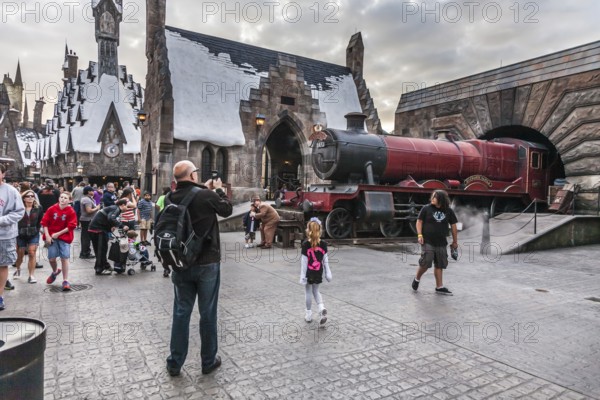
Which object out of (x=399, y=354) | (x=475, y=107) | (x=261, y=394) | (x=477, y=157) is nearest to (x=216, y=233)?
(x=261, y=394)

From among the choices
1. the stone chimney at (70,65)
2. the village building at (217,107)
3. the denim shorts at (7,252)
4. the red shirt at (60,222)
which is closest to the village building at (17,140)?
the stone chimney at (70,65)

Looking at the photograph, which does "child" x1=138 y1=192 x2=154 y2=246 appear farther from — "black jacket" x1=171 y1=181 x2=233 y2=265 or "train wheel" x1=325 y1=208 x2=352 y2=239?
"black jacket" x1=171 y1=181 x2=233 y2=265

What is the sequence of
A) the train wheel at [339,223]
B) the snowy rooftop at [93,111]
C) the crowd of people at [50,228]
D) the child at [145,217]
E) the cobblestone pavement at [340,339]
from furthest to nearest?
the snowy rooftop at [93,111]
the train wheel at [339,223]
the child at [145,217]
the crowd of people at [50,228]
the cobblestone pavement at [340,339]

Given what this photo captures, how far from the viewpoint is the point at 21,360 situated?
1983mm

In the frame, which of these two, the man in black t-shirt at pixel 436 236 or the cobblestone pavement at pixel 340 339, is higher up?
the man in black t-shirt at pixel 436 236

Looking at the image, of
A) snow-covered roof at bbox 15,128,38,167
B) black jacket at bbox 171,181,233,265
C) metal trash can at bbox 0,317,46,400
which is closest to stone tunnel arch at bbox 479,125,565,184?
black jacket at bbox 171,181,233,265

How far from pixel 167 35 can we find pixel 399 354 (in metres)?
19.1

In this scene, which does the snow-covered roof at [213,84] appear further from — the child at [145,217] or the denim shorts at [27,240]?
the denim shorts at [27,240]

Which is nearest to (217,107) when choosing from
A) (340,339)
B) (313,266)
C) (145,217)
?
(145,217)

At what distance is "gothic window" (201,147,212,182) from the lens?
1833 cm

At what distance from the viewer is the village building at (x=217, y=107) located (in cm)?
1762

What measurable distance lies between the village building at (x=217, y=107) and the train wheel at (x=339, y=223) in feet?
17.3

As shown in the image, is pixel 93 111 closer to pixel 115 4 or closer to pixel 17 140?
pixel 115 4

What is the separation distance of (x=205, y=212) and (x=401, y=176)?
34.8 feet
